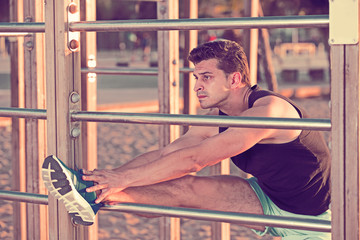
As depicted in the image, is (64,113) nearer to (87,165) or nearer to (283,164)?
(283,164)

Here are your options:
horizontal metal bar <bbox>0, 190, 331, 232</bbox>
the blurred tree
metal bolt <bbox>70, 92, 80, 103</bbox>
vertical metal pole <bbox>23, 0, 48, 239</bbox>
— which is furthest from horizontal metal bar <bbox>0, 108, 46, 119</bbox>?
the blurred tree

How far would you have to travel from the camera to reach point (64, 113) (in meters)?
2.26

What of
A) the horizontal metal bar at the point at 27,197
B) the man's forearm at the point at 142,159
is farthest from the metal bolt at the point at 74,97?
the man's forearm at the point at 142,159

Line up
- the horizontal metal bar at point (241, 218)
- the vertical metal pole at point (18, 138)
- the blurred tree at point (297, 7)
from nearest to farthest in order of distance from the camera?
the horizontal metal bar at point (241, 218) < the vertical metal pole at point (18, 138) < the blurred tree at point (297, 7)

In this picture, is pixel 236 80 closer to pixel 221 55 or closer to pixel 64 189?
pixel 221 55

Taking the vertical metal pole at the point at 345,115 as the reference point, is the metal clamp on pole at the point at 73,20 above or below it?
above

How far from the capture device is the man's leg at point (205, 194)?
260 centimetres

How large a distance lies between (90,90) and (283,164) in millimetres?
1365

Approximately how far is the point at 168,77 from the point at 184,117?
1.58 meters

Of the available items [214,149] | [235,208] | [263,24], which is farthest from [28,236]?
[263,24]

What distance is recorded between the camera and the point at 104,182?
241 cm

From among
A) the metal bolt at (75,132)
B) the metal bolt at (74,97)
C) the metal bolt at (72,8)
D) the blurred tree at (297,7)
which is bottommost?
the metal bolt at (75,132)

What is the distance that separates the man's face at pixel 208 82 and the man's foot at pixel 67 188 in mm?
570

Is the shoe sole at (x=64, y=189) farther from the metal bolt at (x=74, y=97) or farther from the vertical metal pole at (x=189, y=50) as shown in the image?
the vertical metal pole at (x=189, y=50)
